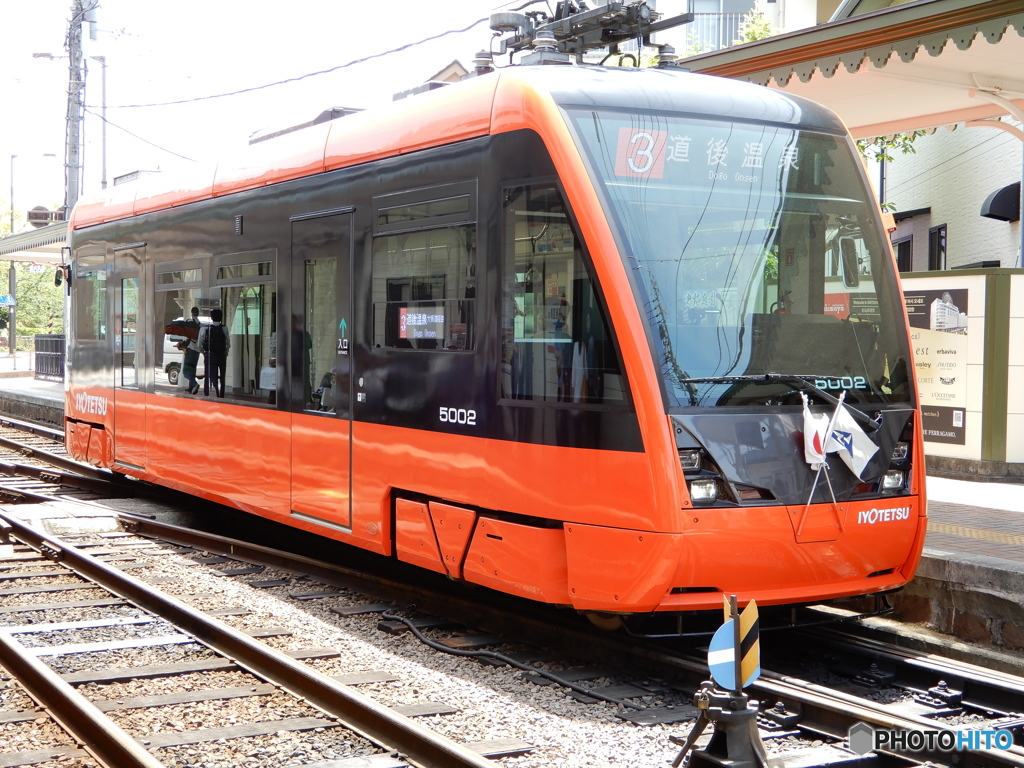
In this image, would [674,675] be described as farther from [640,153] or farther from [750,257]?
[640,153]

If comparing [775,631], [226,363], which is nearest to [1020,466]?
[775,631]

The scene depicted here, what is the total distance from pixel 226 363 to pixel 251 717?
4.67 metres

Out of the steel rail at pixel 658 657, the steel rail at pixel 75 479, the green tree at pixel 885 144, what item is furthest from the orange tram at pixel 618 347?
the green tree at pixel 885 144

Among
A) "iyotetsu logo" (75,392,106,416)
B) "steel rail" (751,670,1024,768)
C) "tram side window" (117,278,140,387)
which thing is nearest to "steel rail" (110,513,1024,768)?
"steel rail" (751,670,1024,768)

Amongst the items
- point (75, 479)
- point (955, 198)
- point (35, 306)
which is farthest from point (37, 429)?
point (35, 306)

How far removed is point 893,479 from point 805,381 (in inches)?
31.4

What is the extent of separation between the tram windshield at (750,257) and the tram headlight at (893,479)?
16.3 inches

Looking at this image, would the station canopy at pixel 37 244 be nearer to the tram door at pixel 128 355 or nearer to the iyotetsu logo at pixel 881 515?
the tram door at pixel 128 355

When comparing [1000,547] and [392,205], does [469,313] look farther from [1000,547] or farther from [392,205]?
[1000,547]

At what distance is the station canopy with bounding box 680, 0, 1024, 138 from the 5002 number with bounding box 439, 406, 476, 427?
17.3 feet

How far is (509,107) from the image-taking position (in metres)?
6.41

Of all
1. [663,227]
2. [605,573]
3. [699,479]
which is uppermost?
[663,227]

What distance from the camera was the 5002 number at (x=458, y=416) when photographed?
6.58m

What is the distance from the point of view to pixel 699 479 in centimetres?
566
